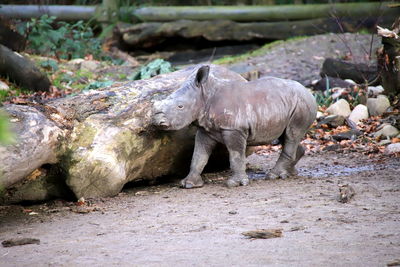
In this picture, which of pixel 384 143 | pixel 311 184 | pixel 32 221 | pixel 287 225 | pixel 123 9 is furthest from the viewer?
pixel 123 9

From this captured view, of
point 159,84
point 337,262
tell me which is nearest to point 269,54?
point 159,84

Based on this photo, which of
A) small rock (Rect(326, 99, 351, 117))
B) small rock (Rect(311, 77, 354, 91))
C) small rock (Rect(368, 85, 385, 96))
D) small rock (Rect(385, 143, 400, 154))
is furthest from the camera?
small rock (Rect(311, 77, 354, 91))

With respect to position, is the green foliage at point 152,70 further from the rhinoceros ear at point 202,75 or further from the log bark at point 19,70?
the rhinoceros ear at point 202,75

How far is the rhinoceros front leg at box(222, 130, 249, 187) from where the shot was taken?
19.7 ft

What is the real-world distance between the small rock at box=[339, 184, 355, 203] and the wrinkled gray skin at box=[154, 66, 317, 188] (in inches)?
41.8

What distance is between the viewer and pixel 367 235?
4.17 meters

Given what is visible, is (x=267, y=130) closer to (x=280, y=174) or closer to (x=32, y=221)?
(x=280, y=174)

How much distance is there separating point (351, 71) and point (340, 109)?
5.95 ft

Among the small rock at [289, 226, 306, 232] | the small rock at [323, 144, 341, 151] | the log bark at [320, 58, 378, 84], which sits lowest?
the small rock at [323, 144, 341, 151]

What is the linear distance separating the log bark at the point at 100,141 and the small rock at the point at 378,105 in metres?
3.76

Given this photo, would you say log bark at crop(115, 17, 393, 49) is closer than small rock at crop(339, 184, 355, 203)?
No

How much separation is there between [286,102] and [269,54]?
8.06m

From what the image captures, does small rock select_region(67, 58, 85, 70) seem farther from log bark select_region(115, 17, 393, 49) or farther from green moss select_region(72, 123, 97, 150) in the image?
green moss select_region(72, 123, 97, 150)

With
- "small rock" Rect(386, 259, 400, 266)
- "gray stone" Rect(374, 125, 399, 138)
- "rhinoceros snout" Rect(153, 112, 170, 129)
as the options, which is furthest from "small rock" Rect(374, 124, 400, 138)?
"small rock" Rect(386, 259, 400, 266)
